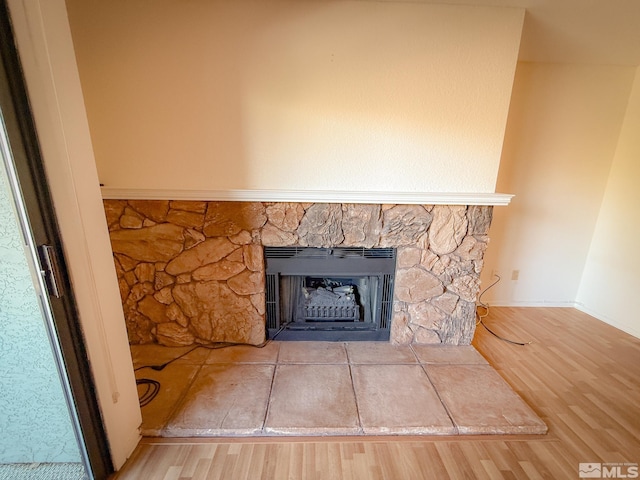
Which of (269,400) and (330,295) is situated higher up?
(330,295)

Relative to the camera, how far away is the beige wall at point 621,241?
2.06 m

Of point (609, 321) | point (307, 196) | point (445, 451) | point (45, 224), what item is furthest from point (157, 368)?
point (609, 321)

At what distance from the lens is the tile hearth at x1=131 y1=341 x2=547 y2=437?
1227 mm

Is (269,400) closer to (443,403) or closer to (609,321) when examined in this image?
(443,403)

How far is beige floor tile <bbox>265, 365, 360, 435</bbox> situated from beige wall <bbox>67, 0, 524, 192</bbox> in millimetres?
1139

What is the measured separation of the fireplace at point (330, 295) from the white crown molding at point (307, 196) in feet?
1.20

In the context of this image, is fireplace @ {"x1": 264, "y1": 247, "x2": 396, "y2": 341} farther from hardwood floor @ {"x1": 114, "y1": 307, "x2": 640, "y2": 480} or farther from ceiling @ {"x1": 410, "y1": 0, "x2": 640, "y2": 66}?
ceiling @ {"x1": 410, "y1": 0, "x2": 640, "y2": 66}

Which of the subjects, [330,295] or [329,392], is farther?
[330,295]

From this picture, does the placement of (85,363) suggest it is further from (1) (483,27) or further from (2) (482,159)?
(1) (483,27)

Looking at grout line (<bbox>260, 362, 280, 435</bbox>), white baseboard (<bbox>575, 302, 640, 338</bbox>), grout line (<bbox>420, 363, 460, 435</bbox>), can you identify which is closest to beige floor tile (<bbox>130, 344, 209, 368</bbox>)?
grout line (<bbox>260, 362, 280, 435</bbox>)

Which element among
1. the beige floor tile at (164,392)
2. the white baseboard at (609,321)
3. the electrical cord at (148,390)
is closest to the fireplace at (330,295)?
the beige floor tile at (164,392)

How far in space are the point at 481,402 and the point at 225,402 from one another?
1367 millimetres

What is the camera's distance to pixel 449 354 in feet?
5.73

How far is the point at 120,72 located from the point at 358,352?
7.28 feet
